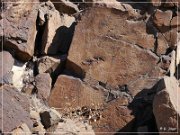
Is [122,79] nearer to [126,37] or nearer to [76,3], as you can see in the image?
[126,37]

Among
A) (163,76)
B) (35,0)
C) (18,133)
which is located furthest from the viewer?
(35,0)

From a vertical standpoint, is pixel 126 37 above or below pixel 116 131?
above

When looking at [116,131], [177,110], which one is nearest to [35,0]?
[116,131]

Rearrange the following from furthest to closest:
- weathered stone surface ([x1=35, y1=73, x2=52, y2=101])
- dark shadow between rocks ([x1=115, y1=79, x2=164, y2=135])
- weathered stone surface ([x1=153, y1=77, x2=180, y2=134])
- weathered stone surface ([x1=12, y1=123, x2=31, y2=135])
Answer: weathered stone surface ([x1=35, y1=73, x2=52, y2=101])
dark shadow between rocks ([x1=115, y1=79, x2=164, y2=135])
weathered stone surface ([x1=12, y1=123, x2=31, y2=135])
weathered stone surface ([x1=153, y1=77, x2=180, y2=134])

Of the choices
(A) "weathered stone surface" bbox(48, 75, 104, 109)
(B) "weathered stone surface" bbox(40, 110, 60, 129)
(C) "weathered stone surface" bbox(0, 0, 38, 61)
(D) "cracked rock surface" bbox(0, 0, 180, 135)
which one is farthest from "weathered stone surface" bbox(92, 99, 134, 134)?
(C) "weathered stone surface" bbox(0, 0, 38, 61)

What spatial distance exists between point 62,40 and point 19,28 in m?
0.54

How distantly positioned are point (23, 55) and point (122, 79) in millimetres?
1135

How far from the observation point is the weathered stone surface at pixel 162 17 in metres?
5.48

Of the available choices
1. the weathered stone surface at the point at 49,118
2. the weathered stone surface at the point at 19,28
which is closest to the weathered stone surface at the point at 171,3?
the weathered stone surface at the point at 19,28

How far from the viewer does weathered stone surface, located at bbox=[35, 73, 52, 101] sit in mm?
5590

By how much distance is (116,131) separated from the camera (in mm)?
5344

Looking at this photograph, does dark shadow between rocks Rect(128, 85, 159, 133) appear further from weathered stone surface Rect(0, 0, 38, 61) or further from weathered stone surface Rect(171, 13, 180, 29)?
weathered stone surface Rect(0, 0, 38, 61)

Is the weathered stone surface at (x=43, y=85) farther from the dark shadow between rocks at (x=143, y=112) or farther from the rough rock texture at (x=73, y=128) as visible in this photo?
the dark shadow between rocks at (x=143, y=112)

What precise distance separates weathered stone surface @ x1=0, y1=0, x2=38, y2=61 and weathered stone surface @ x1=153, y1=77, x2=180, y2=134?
1.64 metres
